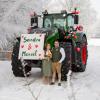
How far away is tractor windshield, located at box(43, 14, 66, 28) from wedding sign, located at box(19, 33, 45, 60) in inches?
54.9

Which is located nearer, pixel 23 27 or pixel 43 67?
pixel 43 67

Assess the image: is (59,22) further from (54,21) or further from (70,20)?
(70,20)

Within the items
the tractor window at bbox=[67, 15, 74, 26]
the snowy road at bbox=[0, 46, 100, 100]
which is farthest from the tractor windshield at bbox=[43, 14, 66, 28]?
the snowy road at bbox=[0, 46, 100, 100]

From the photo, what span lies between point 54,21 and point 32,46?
195 centimetres

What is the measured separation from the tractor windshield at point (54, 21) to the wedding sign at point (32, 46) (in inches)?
54.9

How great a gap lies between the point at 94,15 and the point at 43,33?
50.1 m

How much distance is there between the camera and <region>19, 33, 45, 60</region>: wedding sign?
11245 millimetres

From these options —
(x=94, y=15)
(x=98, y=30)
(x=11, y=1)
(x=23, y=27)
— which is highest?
(x=11, y=1)

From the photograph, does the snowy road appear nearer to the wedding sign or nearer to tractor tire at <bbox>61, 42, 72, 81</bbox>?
tractor tire at <bbox>61, 42, 72, 81</bbox>

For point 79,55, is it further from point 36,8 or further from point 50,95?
point 36,8

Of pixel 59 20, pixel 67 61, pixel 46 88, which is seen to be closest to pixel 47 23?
pixel 59 20

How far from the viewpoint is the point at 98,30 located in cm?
8319

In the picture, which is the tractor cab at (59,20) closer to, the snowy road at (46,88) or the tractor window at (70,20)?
the tractor window at (70,20)

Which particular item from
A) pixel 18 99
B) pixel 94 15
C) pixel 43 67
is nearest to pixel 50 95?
pixel 18 99
